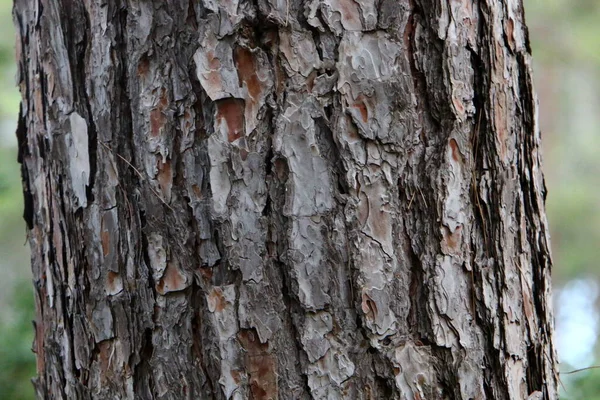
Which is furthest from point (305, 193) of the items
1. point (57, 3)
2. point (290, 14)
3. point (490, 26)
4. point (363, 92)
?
point (57, 3)

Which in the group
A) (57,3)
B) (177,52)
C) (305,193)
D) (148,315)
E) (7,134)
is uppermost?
(7,134)

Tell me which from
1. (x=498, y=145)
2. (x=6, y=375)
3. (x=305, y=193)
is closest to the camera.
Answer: (x=305, y=193)

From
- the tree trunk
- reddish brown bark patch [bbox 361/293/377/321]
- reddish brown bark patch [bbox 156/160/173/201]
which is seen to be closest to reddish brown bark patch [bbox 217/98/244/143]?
the tree trunk

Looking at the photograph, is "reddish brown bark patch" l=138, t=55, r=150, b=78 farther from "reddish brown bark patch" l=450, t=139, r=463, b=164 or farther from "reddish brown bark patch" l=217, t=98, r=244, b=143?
"reddish brown bark patch" l=450, t=139, r=463, b=164

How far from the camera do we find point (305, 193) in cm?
98

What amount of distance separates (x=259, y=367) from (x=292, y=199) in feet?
0.94

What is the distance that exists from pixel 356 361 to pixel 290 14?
1.93ft

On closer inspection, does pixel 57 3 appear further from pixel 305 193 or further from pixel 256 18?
pixel 305 193

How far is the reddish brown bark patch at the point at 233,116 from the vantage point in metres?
0.98

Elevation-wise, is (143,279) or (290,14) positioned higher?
(290,14)

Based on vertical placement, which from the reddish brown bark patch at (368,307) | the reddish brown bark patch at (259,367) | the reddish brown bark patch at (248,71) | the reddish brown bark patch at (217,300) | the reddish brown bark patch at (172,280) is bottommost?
the reddish brown bark patch at (259,367)

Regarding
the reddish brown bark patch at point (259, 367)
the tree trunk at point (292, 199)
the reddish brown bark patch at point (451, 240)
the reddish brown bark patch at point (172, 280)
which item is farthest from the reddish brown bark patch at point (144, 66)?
the reddish brown bark patch at point (451, 240)

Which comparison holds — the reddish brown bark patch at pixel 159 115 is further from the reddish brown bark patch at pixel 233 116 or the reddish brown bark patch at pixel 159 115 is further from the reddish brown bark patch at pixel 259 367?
the reddish brown bark patch at pixel 259 367

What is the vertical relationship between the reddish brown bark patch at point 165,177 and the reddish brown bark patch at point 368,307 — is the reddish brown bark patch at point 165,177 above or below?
above
